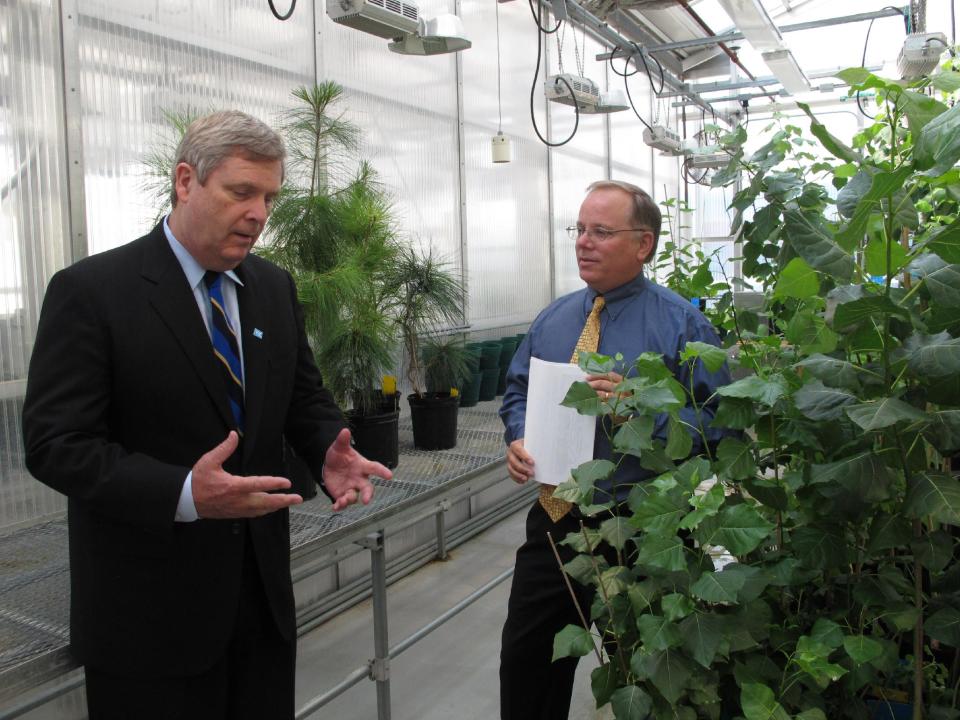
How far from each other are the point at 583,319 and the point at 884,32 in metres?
7.95

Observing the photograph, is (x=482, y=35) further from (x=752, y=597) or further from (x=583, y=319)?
(x=752, y=597)

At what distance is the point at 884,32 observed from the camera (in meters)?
8.06

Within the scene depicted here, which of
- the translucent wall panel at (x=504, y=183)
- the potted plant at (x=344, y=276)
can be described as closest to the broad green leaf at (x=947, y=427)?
the potted plant at (x=344, y=276)

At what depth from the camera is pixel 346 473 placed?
4.76 feet

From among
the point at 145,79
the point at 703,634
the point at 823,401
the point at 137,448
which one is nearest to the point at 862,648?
the point at 703,634

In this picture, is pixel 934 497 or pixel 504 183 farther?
pixel 504 183

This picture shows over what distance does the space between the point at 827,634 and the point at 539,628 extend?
0.94 metres

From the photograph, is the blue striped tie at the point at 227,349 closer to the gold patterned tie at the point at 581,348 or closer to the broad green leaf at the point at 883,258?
the gold patterned tie at the point at 581,348

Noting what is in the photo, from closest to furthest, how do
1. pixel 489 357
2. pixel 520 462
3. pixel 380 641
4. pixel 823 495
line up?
1. pixel 823 495
2. pixel 520 462
3. pixel 380 641
4. pixel 489 357

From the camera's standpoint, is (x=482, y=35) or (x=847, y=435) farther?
(x=482, y=35)

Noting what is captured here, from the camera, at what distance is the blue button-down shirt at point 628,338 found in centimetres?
170

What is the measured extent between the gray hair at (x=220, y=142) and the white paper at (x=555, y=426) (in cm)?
70

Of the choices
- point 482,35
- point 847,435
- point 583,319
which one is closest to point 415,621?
point 583,319

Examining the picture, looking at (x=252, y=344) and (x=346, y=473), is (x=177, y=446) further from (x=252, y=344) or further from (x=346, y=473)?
(x=346, y=473)
